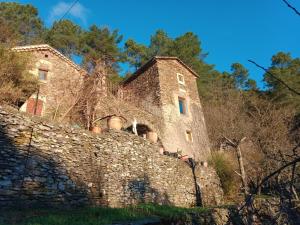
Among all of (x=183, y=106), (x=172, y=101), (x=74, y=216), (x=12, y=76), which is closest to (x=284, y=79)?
(x=183, y=106)

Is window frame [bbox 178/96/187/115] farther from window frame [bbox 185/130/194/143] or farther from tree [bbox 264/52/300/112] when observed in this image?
tree [bbox 264/52/300/112]

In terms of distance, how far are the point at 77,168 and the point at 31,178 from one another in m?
1.24

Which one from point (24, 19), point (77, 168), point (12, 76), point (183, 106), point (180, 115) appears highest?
point (24, 19)

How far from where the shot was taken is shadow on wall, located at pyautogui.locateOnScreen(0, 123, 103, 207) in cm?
568

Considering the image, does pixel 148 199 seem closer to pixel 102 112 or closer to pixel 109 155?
pixel 109 155

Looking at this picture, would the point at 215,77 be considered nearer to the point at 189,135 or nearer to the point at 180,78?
the point at 180,78

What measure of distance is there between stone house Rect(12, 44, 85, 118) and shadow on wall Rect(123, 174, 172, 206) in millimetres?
5838

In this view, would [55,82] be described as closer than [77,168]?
A: No

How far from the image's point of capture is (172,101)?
17422 millimetres

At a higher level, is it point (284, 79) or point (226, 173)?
point (284, 79)

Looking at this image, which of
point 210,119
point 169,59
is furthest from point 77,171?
point 210,119

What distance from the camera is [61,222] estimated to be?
475 centimetres

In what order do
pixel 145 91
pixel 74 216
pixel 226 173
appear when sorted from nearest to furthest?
pixel 74 216
pixel 226 173
pixel 145 91

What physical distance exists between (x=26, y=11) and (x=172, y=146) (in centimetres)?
1729
